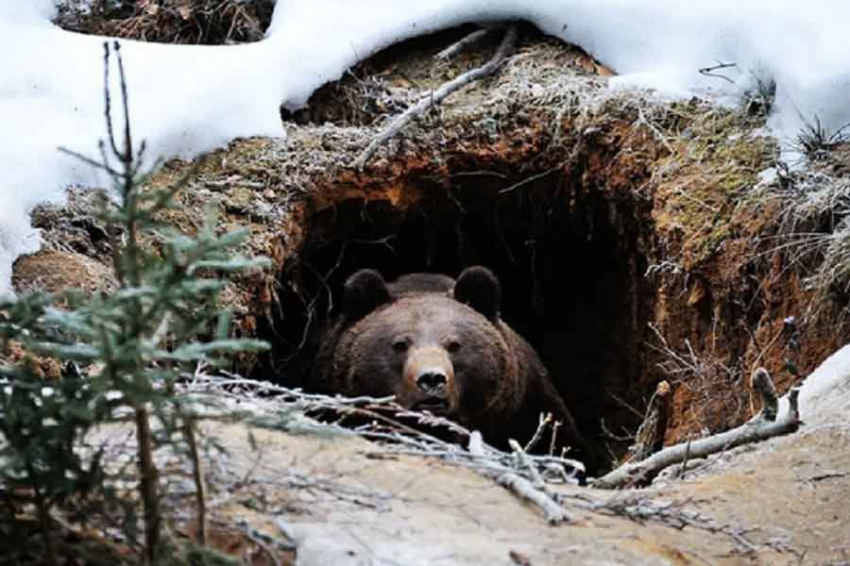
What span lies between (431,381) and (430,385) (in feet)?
0.09

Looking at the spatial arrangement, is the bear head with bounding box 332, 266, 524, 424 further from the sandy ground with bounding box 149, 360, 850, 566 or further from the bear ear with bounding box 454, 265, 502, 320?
the sandy ground with bounding box 149, 360, 850, 566

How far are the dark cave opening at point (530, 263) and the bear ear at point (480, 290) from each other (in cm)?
63

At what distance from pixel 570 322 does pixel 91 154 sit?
4070 millimetres

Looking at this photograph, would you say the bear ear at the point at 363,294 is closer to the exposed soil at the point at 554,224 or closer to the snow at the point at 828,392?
the exposed soil at the point at 554,224

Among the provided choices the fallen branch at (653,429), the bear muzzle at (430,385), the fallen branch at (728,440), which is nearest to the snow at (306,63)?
the bear muzzle at (430,385)

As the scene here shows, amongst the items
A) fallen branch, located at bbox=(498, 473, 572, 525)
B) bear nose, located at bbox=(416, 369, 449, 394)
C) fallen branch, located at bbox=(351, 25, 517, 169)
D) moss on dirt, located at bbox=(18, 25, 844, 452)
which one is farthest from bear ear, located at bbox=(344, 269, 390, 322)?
fallen branch, located at bbox=(498, 473, 572, 525)

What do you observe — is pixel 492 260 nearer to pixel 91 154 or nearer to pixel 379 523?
pixel 91 154

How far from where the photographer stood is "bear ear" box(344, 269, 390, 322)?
9281mm

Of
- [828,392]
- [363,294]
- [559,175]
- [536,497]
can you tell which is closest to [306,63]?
[363,294]

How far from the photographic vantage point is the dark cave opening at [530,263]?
962 centimetres

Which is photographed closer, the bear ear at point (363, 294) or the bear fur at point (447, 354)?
the bear fur at point (447, 354)

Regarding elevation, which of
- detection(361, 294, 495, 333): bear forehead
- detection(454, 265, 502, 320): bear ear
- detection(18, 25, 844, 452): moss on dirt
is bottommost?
detection(361, 294, 495, 333): bear forehead

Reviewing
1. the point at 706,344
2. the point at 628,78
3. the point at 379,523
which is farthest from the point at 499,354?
the point at 379,523

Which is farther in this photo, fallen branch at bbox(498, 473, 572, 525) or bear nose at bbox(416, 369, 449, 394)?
bear nose at bbox(416, 369, 449, 394)
